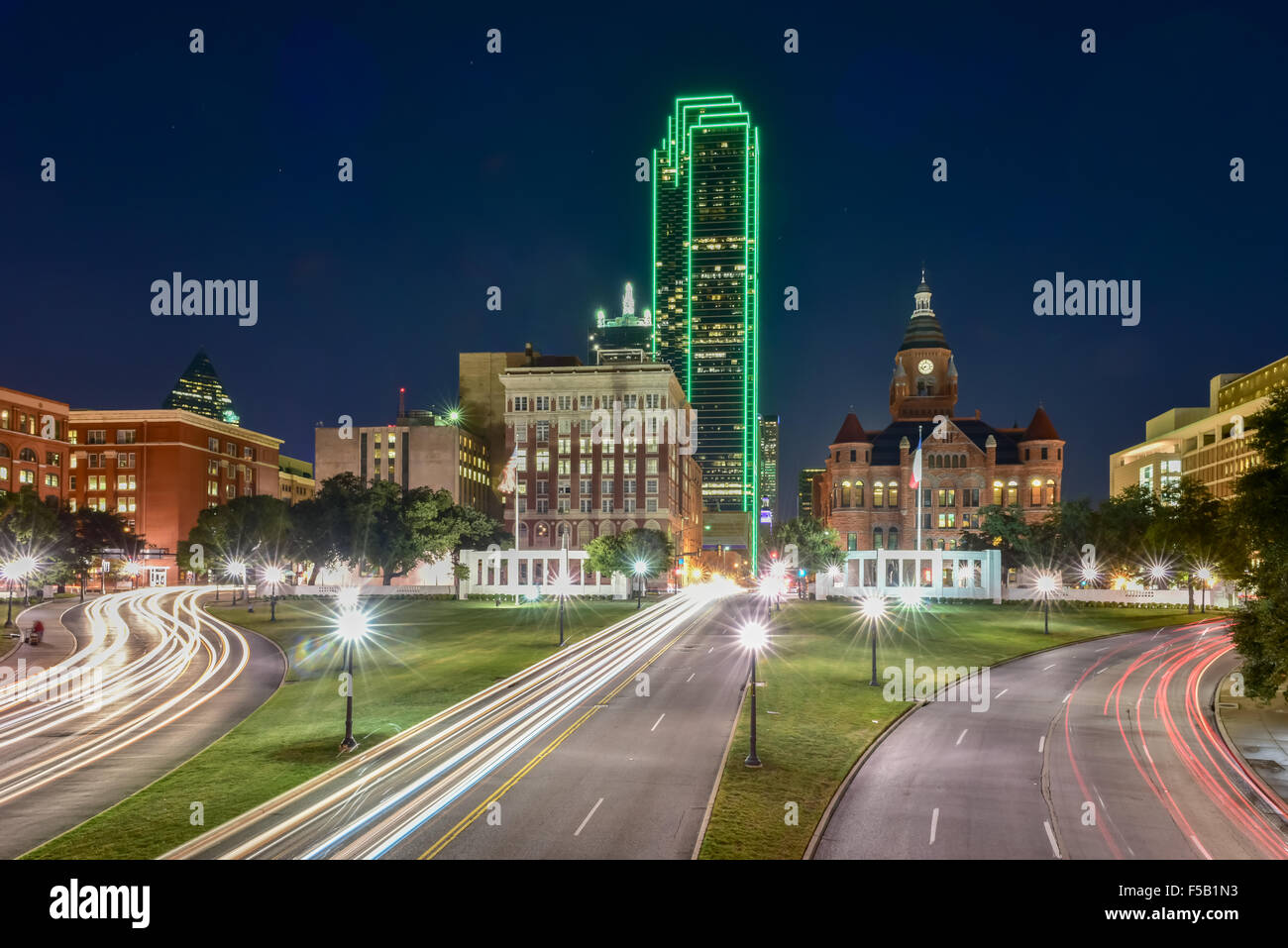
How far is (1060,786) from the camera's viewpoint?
91.7ft

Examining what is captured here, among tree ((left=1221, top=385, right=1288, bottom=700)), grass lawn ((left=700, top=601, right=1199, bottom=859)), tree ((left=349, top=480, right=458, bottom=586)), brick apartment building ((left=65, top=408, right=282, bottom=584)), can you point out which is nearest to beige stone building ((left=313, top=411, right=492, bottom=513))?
brick apartment building ((left=65, top=408, right=282, bottom=584))

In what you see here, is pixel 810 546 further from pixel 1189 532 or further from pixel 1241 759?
pixel 1241 759

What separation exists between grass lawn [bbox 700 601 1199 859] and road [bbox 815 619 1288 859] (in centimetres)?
141

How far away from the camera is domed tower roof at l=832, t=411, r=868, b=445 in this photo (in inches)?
5901

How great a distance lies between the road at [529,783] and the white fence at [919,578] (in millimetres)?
59845

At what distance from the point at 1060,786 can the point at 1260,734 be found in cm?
1417

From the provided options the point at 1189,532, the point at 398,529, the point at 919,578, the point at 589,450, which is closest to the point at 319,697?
the point at 398,529

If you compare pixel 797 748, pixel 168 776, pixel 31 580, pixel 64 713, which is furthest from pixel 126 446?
pixel 797 748

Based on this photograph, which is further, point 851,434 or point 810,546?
point 851,434

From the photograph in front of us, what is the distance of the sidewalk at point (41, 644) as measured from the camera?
54125 millimetres

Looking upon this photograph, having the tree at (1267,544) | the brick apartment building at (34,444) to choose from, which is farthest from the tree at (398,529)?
the tree at (1267,544)

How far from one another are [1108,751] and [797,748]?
1166cm

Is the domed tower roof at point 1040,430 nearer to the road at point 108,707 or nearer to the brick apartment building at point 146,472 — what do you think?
the road at point 108,707
